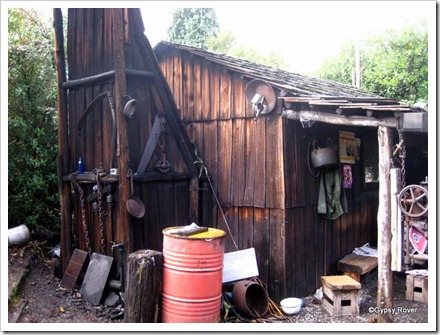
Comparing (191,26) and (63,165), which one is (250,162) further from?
(191,26)

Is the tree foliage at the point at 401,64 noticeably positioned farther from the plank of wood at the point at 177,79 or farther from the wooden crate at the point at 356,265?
the plank of wood at the point at 177,79

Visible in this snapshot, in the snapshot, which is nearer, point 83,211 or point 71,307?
point 71,307

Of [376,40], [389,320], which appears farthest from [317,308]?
[376,40]

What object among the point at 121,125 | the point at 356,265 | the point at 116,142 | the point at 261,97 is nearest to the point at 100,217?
the point at 116,142

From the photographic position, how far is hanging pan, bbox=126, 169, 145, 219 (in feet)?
18.8

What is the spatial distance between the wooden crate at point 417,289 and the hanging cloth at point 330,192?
144 cm

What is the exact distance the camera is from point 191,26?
72.2 ft

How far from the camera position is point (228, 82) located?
6.86 metres

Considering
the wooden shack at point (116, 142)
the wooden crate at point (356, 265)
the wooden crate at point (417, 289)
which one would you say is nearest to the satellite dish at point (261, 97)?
the wooden shack at point (116, 142)

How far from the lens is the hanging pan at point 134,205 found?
5.72 m

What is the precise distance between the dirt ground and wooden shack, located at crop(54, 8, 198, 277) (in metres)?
0.61

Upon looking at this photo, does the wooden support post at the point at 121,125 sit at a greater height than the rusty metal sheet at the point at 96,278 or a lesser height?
greater

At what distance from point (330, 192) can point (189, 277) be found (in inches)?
117

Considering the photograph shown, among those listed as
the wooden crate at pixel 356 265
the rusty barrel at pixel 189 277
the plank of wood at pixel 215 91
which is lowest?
the wooden crate at pixel 356 265
